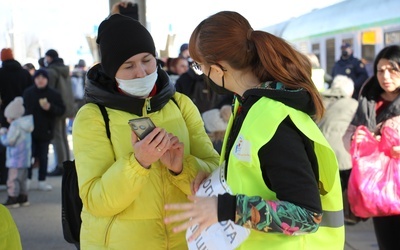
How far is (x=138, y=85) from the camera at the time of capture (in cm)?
235

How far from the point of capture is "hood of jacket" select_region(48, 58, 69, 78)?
9.73 metres

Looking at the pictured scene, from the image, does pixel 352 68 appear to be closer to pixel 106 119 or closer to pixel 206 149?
pixel 206 149

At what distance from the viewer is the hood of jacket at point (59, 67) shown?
31.9 ft

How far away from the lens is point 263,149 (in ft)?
5.70

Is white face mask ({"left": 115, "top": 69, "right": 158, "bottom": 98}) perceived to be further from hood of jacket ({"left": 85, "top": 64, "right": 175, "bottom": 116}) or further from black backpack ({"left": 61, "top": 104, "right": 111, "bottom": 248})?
black backpack ({"left": 61, "top": 104, "right": 111, "bottom": 248})

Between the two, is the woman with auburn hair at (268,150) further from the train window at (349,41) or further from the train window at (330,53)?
the train window at (330,53)

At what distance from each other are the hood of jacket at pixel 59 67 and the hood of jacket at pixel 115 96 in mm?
7468

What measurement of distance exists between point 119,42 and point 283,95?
0.78 meters

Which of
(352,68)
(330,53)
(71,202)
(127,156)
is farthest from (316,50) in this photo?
(127,156)

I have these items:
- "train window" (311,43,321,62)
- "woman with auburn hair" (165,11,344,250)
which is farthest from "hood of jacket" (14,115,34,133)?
"train window" (311,43,321,62)

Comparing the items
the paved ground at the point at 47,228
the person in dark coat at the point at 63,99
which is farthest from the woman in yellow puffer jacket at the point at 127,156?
the person in dark coat at the point at 63,99

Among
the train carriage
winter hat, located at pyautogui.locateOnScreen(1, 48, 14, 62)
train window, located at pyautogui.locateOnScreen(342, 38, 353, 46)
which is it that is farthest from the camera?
train window, located at pyautogui.locateOnScreen(342, 38, 353, 46)

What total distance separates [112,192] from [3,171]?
6.49 m

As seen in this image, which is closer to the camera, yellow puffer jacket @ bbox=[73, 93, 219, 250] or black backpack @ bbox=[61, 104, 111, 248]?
yellow puffer jacket @ bbox=[73, 93, 219, 250]
